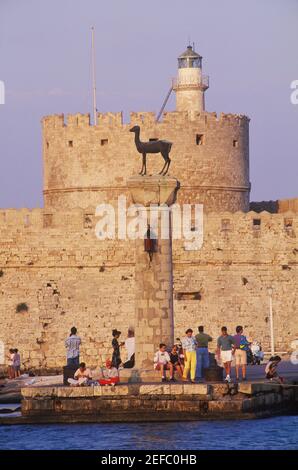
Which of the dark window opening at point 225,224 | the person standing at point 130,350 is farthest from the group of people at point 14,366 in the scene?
the dark window opening at point 225,224

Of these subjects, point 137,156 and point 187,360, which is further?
point 137,156

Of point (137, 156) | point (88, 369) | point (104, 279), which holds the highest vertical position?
point (137, 156)

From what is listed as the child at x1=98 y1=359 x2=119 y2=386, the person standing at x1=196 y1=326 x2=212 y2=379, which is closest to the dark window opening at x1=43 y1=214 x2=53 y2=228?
the person standing at x1=196 y1=326 x2=212 y2=379

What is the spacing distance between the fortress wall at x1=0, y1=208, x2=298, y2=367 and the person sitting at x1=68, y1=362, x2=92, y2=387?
9751 millimetres

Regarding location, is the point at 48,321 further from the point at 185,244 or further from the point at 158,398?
the point at 158,398

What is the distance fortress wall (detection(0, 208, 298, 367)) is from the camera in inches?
1951

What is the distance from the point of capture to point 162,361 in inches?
1549

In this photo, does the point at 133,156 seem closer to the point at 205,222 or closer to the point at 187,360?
the point at 205,222

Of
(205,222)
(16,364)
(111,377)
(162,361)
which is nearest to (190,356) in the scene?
(162,361)

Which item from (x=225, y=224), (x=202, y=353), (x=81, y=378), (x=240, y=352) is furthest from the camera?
(x=225, y=224)

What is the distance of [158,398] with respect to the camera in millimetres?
38250

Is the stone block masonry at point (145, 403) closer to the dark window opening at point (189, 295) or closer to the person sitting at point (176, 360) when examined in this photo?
the person sitting at point (176, 360)

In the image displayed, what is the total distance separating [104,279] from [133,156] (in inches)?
230
